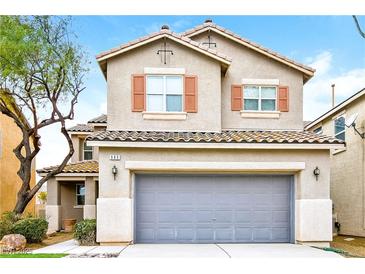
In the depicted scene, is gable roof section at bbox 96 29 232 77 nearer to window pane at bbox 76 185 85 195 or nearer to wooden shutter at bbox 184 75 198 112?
wooden shutter at bbox 184 75 198 112

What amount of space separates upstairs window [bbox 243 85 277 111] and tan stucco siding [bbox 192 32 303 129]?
461 mm

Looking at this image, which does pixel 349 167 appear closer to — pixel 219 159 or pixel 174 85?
pixel 219 159

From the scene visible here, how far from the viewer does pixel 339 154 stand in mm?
20703

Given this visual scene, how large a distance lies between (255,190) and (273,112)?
142 inches

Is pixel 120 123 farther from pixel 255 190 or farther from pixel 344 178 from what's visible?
pixel 344 178

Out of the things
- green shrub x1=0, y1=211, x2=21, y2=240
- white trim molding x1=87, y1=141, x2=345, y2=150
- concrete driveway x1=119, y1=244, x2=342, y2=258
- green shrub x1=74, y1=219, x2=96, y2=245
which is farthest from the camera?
green shrub x1=0, y1=211, x2=21, y2=240

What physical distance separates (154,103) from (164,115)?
1.96 ft

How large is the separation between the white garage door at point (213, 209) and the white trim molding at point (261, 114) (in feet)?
9.54

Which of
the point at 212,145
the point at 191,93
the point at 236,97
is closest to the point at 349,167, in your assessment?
the point at 236,97

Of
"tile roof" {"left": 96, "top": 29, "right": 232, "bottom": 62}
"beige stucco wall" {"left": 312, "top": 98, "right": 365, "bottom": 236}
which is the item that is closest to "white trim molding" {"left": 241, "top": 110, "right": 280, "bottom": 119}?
"tile roof" {"left": 96, "top": 29, "right": 232, "bottom": 62}

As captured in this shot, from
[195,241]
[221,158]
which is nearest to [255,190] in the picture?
[221,158]

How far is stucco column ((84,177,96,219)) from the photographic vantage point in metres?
21.7

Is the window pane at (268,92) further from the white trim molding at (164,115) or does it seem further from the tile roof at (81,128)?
the tile roof at (81,128)

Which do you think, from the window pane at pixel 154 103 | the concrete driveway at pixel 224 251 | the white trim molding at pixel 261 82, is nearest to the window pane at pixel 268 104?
the white trim molding at pixel 261 82
